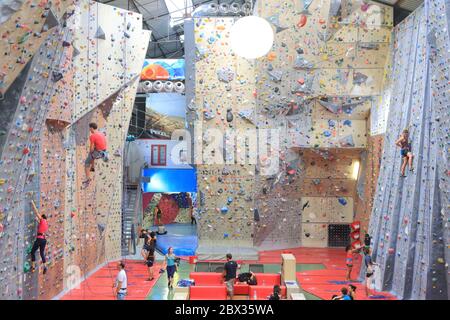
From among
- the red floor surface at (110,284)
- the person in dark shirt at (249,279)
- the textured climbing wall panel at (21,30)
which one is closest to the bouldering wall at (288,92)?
the red floor surface at (110,284)

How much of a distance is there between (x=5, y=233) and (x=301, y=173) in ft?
27.3

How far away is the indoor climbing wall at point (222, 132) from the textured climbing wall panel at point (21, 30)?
21.9 feet

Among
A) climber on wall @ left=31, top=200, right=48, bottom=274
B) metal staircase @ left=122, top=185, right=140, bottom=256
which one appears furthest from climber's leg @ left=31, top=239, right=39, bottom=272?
metal staircase @ left=122, top=185, right=140, bottom=256

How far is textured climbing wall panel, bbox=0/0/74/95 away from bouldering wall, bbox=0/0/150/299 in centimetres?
27

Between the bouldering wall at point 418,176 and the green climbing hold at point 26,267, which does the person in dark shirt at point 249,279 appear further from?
the green climbing hold at point 26,267

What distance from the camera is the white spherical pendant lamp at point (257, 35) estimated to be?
440 inches

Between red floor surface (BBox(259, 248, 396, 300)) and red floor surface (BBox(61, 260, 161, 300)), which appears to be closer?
red floor surface (BBox(61, 260, 161, 300))

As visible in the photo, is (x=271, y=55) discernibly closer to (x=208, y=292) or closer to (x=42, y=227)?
(x=208, y=292)

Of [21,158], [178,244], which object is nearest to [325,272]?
[178,244]

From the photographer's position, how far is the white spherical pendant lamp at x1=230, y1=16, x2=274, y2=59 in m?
11.2

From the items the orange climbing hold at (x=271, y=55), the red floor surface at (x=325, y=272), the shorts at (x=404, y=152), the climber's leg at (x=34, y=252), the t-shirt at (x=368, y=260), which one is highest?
the orange climbing hold at (x=271, y=55)

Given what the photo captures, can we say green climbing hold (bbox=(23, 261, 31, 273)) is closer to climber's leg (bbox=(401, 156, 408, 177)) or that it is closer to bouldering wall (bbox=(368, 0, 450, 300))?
bouldering wall (bbox=(368, 0, 450, 300))

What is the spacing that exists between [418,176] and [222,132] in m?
5.08

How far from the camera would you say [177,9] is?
16.3 meters
